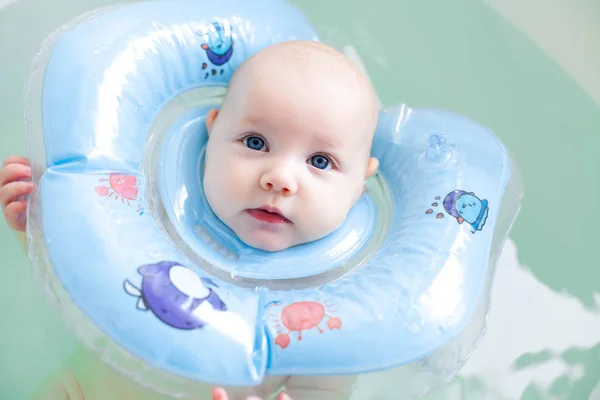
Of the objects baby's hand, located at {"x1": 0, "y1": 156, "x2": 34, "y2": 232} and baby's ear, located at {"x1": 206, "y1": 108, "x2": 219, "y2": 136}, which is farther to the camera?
baby's ear, located at {"x1": 206, "y1": 108, "x2": 219, "y2": 136}

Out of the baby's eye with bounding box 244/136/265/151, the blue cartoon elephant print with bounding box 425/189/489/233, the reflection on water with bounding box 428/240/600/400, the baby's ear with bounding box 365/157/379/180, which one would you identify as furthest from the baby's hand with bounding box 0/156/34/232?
the reflection on water with bounding box 428/240/600/400

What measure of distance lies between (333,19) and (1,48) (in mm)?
894

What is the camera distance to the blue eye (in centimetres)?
124

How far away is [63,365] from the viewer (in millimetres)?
1354

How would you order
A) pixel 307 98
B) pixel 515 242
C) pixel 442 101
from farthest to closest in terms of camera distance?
pixel 442 101 → pixel 515 242 → pixel 307 98

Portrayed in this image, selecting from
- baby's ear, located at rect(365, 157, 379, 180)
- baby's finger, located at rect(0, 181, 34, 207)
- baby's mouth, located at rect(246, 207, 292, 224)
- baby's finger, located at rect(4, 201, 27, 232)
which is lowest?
baby's finger, located at rect(4, 201, 27, 232)

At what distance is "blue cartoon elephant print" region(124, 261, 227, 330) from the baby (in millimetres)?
177

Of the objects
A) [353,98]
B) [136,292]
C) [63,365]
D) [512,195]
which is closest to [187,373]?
[136,292]

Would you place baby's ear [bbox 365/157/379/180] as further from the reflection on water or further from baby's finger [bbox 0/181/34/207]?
baby's finger [bbox 0/181/34/207]

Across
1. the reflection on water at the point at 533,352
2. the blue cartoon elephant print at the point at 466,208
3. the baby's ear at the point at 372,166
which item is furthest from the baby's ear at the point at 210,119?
the reflection on water at the point at 533,352

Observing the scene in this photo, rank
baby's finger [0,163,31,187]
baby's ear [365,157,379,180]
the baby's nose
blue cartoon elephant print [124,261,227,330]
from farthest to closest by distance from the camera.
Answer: baby's ear [365,157,379,180], baby's finger [0,163,31,187], the baby's nose, blue cartoon elephant print [124,261,227,330]

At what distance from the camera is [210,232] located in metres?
1.29

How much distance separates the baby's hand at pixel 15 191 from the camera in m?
1.22

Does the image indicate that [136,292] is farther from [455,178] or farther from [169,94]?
[455,178]
